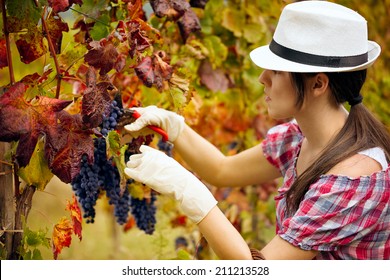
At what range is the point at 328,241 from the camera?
2.10 m

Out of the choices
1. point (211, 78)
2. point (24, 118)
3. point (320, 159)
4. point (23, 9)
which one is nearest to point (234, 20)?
point (211, 78)

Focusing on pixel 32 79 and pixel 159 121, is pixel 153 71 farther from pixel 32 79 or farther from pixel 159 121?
pixel 159 121

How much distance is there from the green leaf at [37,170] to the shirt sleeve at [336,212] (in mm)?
755

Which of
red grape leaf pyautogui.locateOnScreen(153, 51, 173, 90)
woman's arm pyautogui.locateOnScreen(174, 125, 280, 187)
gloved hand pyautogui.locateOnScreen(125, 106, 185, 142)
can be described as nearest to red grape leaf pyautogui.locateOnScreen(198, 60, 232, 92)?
woman's arm pyautogui.locateOnScreen(174, 125, 280, 187)

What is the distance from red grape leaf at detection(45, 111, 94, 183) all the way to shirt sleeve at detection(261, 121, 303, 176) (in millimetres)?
1087

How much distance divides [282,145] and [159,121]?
0.48 metres

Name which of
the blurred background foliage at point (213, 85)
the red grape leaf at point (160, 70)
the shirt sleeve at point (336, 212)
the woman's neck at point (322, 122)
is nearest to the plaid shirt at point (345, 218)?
the shirt sleeve at point (336, 212)

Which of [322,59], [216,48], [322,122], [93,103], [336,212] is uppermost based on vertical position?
[93,103]

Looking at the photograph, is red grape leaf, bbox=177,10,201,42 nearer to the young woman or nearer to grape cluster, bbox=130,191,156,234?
the young woman

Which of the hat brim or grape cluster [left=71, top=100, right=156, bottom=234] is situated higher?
the hat brim

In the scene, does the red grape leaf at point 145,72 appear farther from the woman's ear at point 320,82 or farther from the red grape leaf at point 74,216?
the woman's ear at point 320,82

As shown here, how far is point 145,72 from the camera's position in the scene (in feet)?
6.39

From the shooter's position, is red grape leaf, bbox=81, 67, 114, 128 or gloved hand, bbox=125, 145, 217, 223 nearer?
red grape leaf, bbox=81, 67, 114, 128

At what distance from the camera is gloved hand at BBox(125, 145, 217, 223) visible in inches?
81.5
